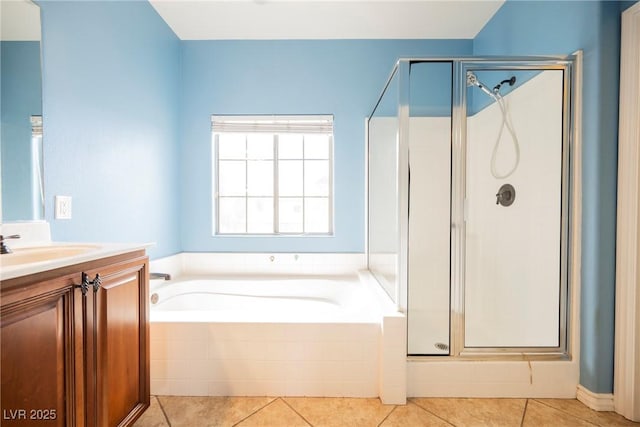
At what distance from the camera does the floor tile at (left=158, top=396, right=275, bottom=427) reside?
1.34 metres

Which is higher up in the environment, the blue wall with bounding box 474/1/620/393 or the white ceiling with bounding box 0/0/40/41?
the white ceiling with bounding box 0/0/40/41

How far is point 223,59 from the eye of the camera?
8.28ft

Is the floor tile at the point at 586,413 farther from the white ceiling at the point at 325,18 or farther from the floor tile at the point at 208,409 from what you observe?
the white ceiling at the point at 325,18

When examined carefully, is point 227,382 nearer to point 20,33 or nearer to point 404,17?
point 20,33

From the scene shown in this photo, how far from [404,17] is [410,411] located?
2.79 m

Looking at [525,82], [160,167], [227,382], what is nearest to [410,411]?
[227,382]

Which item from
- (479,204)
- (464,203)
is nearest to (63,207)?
(464,203)

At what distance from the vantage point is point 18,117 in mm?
1196

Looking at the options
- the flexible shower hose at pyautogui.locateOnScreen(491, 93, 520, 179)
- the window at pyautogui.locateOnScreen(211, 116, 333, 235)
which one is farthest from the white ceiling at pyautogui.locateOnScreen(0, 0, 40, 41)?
the flexible shower hose at pyautogui.locateOnScreen(491, 93, 520, 179)

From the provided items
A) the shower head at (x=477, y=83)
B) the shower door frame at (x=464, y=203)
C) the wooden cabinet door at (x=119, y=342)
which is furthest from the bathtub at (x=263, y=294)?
the shower head at (x=477, y=83)

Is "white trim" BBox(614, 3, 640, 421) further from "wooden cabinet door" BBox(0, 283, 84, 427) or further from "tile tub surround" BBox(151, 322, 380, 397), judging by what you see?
"wooden cabinet door" BBox(0, 283, 84, 427)

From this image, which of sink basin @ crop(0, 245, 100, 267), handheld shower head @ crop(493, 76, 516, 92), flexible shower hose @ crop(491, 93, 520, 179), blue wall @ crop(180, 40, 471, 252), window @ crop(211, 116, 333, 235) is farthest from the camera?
window @ crop(211, 116, 333, 235)

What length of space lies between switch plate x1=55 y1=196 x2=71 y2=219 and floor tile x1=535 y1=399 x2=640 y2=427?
9.03ft

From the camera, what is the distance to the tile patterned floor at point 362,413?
4.37ft
